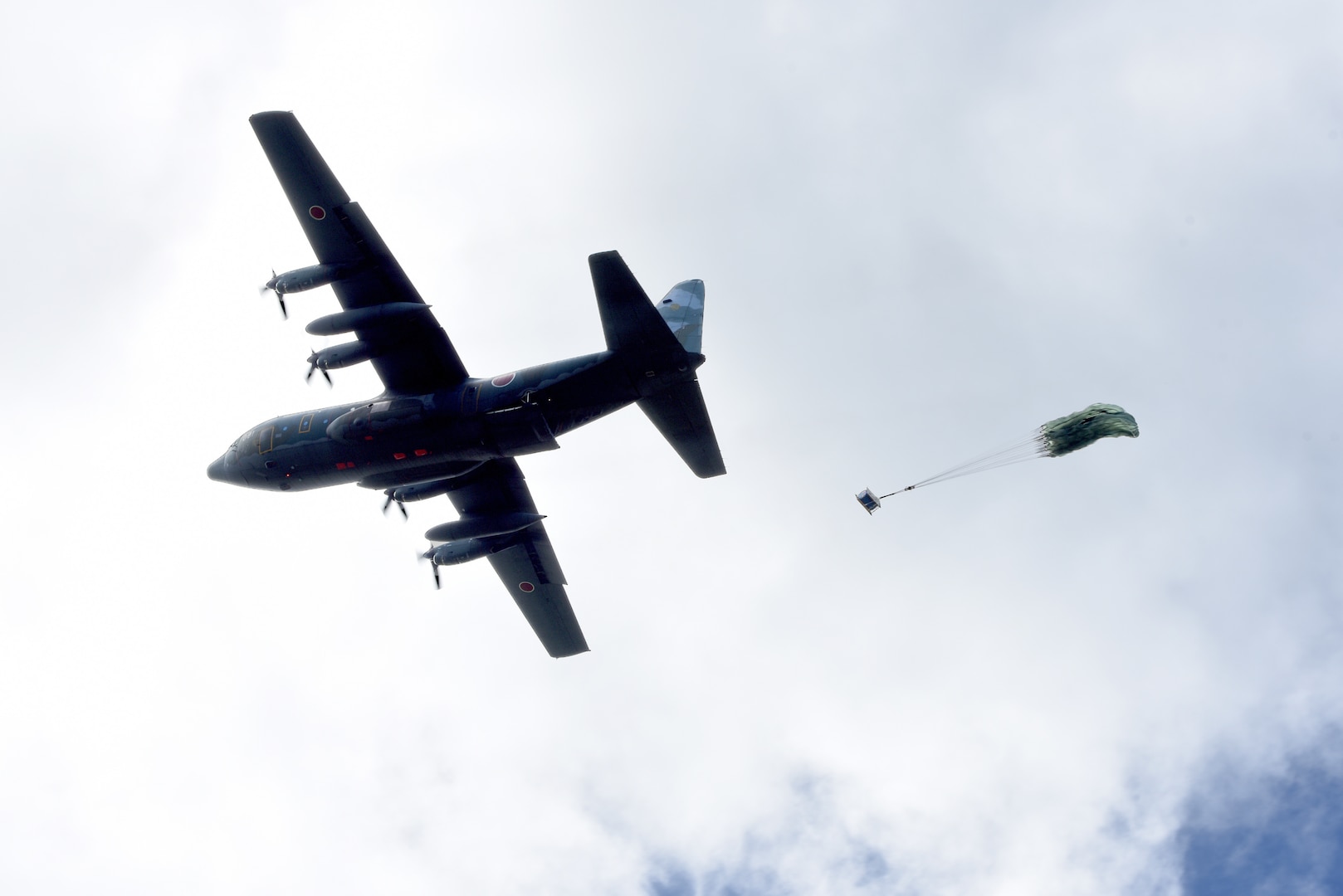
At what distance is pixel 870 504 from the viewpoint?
33125 mm

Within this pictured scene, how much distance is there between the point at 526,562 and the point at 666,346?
45.8 feet

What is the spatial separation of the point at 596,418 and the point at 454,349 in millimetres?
5140

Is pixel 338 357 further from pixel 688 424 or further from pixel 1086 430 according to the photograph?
pixel 1086 430

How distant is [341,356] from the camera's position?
110ft

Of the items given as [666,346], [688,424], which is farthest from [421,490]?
[666,346]

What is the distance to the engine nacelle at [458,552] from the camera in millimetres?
38875

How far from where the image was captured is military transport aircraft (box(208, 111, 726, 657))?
3102cm

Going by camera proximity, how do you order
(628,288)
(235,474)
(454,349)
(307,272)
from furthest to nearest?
(235,474), (454,349), (307,272), (628,288)

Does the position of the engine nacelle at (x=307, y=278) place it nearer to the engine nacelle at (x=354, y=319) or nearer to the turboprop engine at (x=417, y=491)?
the engine nacelle at (x=354, y=319)

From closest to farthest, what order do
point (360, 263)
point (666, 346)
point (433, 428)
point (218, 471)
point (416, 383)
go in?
1. point (666, 346)
2. point (360, 263)
3. point (433, 428)
4. point (416, 383)
5. point (218, 471)

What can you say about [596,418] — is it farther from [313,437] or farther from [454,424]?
[313,437]

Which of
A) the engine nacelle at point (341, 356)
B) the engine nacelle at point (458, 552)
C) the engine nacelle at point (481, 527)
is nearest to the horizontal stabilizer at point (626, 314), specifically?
the engine nacelle at point (341, 356)

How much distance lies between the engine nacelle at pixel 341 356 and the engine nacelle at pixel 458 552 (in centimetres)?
833

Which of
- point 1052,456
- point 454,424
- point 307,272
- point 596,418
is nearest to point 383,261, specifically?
point 307,272
